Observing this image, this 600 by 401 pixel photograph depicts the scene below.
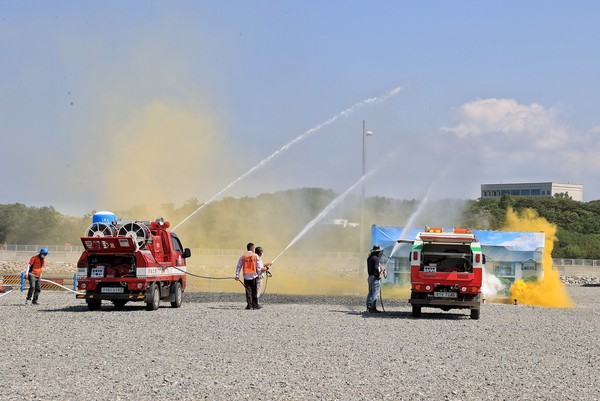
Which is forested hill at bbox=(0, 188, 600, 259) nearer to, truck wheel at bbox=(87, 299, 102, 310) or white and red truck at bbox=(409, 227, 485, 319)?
white and red truck at bbox=(409, 227, 485, 319)

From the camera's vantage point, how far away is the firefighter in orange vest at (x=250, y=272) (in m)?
27.8

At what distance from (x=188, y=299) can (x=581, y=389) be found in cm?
2243

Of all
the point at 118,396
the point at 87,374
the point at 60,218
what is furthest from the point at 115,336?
the point at 60,218

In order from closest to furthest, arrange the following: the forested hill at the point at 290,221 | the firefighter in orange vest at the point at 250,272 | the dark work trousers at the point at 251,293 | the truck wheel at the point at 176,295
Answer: the firefighter in orange vest at the point at 250,272, the dark work trousers at the point at 251,293, the truck wheel at the point at 176,295, the forested hill at the point at 290,221

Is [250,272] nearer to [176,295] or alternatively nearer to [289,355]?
[176,295]

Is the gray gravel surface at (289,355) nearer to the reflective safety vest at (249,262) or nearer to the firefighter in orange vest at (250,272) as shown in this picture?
the firefighter in orange vest at (250,272)

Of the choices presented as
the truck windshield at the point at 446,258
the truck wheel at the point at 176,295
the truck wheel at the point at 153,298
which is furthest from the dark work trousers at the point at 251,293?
the truck windshield at the point at 446,258

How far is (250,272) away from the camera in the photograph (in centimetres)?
2777

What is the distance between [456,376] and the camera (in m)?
14.3

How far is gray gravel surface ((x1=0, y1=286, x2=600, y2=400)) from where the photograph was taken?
41.2 ft

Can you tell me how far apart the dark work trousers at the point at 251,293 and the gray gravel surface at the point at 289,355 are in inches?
28.8

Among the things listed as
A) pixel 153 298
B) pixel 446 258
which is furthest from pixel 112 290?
pixel 446 258

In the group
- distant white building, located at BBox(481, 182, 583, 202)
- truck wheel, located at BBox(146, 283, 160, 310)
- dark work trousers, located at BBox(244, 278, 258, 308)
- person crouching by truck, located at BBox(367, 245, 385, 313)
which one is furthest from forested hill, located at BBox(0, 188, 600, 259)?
distant white building, located at BBox(481, 182, 583, 202)

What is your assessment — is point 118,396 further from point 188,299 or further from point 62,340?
point 188,299
